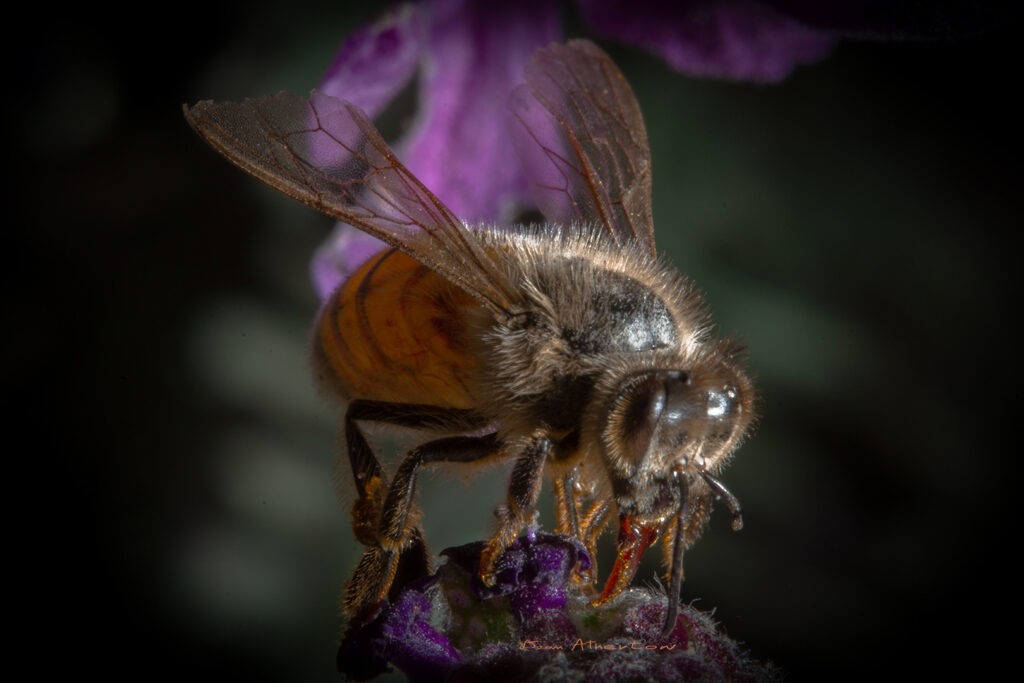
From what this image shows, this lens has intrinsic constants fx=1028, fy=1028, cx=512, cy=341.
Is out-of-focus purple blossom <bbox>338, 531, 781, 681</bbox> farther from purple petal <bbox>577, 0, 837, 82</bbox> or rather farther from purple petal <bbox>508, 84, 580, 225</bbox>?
purple petal <bbox>577, 0, 837, 82</bbox>

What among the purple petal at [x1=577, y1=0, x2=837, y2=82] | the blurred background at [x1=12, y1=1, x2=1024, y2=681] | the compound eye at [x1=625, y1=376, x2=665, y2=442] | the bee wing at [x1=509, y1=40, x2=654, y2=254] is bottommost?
the blurred background at [x1=12, y1=1, x2=1024, y2=681]

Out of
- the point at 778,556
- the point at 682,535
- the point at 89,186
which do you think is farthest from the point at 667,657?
the point at 89,186

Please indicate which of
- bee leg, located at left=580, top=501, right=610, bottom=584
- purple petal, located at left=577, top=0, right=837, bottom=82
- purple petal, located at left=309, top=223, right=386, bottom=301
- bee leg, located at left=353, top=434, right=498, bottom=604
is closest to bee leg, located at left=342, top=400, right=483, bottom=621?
bee leg, located at left=353, top=434, right=498, bottom=604

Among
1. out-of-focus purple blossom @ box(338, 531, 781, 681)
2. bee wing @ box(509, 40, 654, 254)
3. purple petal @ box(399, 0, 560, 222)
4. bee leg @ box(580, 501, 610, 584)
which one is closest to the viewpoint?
out-of-focus purple blossom @ box(338, 531, 781, 681)

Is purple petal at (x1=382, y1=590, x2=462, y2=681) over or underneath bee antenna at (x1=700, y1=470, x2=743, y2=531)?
underneath

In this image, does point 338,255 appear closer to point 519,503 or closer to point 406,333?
point 406,333

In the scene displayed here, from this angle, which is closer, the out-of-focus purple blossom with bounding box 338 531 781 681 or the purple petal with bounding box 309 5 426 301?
the out-of-focus purple blossom with bounding box 338 531 781 681

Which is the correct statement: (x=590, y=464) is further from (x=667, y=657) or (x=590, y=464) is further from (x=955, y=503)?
(x=955, y=503)

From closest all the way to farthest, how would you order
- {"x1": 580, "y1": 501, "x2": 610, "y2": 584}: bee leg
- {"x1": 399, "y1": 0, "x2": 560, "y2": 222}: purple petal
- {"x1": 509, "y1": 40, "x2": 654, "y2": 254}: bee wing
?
1. {"x1": 580, "y1": 501, "x2": 610, "y2": 584}: bee leg
2. {"x1": 509, "y1": 40, "x2": 654, "y2": 254}: bee wing
3. {"x1": 399, "y1": 0, "x2": 560, "y2": 222}: purple petal

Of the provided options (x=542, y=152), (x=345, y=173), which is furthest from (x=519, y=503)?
(x=542, y=152)
